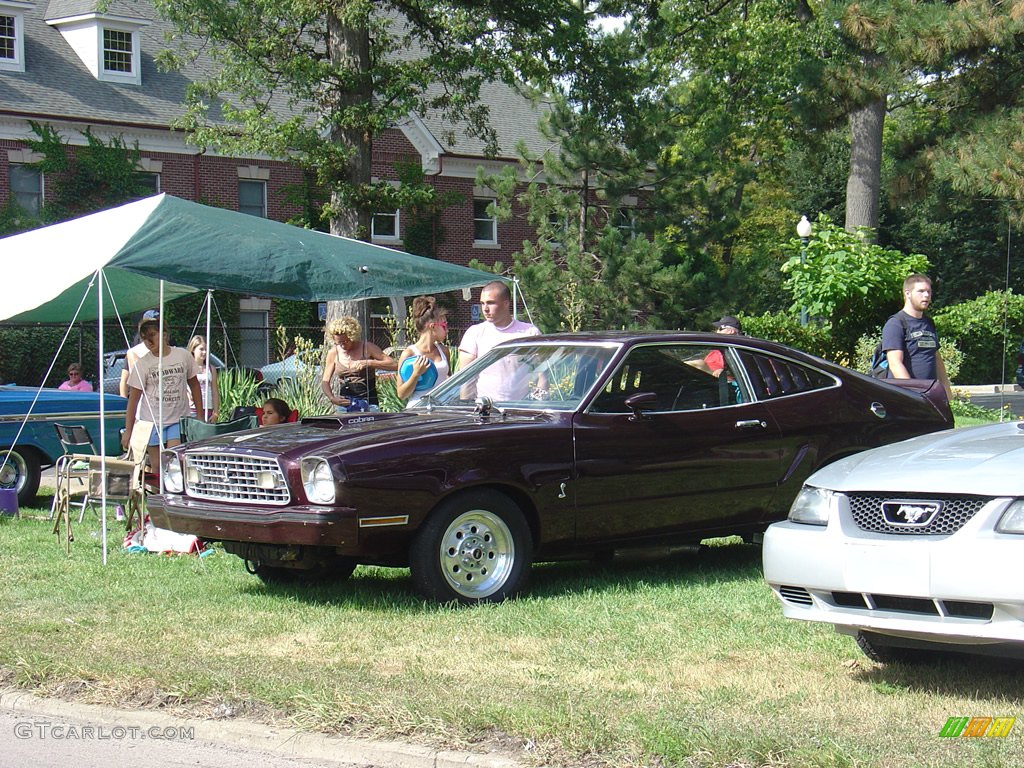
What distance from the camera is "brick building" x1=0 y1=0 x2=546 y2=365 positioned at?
32375 mm

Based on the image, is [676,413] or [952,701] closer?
[952,701]

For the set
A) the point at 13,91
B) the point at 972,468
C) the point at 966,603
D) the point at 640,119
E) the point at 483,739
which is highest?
the point at 13,91

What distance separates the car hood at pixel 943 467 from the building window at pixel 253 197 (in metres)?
31.9

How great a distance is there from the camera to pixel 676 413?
8.18m

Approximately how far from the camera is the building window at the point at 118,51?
34.3 metres

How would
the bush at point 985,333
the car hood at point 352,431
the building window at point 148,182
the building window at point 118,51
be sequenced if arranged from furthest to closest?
1. the building window at point 118,51
2. the building window at point 148,182
3. the bush at point 985,333
4. the car hood at point 352,431

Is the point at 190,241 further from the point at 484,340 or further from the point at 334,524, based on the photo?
the point at 334,524

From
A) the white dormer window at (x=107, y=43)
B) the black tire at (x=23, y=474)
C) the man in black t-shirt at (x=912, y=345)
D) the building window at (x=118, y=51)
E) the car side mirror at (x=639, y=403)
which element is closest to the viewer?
the car side mirror at (x=639, y=403)

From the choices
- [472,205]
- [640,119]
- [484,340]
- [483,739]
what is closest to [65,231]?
[484,340]

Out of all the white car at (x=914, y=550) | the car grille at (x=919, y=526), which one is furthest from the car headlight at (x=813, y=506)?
the car grille at (x=919, y=526)

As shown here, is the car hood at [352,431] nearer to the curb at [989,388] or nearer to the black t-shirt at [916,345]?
the black t-shirt at [916,345]

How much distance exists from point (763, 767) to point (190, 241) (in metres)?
7.25

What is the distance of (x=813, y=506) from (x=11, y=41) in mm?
31766

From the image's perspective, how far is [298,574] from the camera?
27.7ft
